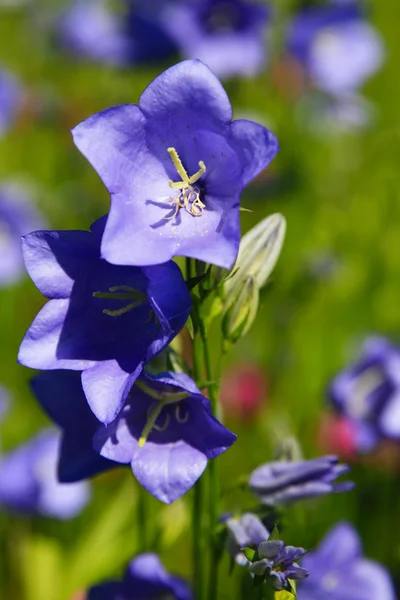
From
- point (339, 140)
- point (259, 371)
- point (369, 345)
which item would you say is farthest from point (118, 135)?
point (339, 140)

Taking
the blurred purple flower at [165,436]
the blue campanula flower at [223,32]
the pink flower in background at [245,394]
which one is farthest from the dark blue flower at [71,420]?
the blue campanula flower at [223,32]

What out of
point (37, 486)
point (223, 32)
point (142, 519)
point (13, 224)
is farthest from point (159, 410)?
point (13, 224)

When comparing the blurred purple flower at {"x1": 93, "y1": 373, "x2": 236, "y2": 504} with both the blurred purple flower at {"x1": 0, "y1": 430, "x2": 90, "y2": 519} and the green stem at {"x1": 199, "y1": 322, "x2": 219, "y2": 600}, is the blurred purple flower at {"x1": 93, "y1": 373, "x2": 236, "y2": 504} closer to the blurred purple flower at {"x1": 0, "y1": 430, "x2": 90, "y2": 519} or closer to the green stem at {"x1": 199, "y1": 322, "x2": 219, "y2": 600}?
the green stem at {"x1": 199, "y1": 322, "x2": 219, "y2": 600}

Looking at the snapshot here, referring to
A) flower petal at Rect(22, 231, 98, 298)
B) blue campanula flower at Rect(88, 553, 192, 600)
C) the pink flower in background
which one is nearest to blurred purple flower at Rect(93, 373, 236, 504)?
flower petal at Rect(22, 231, 98, 298)

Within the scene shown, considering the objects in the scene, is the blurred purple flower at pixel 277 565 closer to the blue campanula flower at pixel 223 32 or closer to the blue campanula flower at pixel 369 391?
the blue campanula flower at pixel 369 391

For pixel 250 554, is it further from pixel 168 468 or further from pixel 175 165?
pixel 175 165

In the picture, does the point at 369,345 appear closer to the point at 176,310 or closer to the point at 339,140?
the point at 176,310
